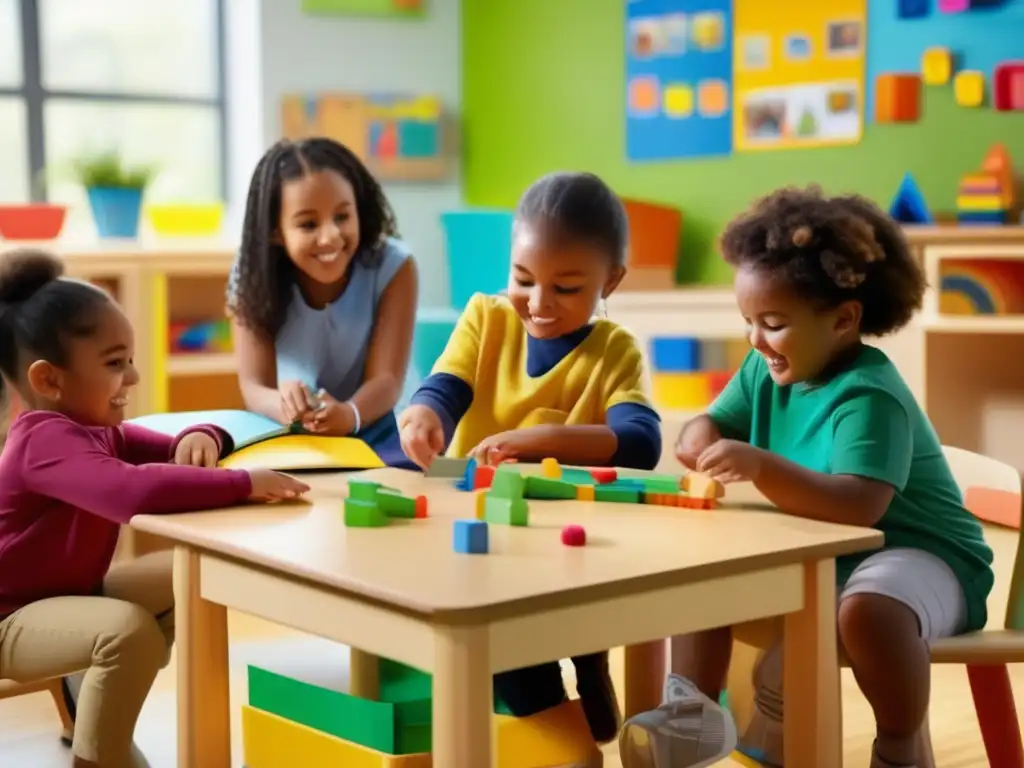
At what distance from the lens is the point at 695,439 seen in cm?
192

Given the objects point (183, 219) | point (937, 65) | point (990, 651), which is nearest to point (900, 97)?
point (937, 65)

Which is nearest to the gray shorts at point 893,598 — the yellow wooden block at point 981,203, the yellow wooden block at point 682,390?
the yellow wooden block at point 981,203

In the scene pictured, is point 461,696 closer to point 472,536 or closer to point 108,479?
point 472,536

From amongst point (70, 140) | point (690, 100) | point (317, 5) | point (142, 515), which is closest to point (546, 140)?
point (690, 100)

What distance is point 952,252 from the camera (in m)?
4.11

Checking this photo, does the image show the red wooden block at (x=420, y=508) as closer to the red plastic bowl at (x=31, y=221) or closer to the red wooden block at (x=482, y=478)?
the red wooden block at (x=482, y=478)

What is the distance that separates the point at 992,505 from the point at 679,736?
938mm

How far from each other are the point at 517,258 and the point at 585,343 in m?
0.18

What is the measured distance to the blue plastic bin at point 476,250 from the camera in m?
4.88

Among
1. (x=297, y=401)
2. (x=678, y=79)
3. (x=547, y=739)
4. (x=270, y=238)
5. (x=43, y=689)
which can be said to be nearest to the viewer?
(x=547, y=739)

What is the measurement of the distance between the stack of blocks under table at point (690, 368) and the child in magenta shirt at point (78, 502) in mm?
2921

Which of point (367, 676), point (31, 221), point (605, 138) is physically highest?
point (605, 138)

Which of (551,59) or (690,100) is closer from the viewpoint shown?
(690,100)

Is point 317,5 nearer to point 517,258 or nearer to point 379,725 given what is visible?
point 517,258
